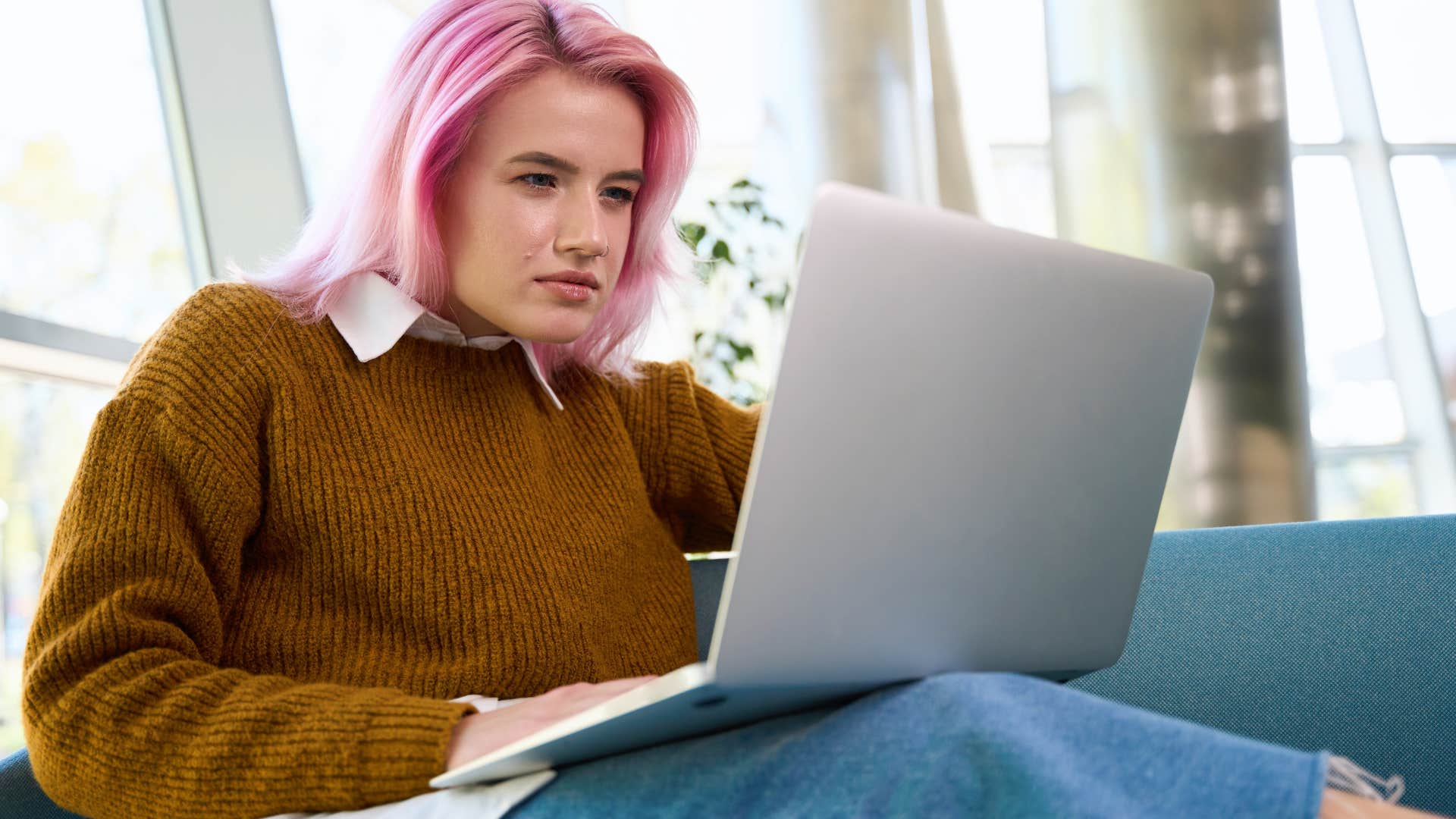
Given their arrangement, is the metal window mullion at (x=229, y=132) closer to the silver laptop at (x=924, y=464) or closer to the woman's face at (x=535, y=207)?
the woman's face at (x=535, y=207)

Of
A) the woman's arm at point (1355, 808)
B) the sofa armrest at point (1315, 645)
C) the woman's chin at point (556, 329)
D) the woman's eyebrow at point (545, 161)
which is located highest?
the woman's eyebrow at point (545, 161)

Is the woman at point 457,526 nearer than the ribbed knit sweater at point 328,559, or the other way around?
the woman at point 457,526

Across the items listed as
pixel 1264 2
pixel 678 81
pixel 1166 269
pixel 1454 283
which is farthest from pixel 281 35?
pixel 1454 283

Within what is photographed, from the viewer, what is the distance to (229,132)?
8.16 ft

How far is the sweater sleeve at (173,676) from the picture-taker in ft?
2.75

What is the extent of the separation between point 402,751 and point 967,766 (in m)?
0.39

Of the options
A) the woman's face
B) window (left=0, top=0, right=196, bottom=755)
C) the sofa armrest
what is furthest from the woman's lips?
window (left=0, top=0, right=196, bottom=755)

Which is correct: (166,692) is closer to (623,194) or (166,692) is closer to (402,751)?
(402,751)

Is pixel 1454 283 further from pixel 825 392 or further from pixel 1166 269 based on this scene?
pixel 825 392

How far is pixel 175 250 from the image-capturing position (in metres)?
2.47

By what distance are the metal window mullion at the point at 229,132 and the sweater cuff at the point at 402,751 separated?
1878 millimetres

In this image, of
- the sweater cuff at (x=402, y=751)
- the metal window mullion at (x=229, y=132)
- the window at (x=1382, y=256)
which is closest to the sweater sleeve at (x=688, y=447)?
the sweater cuff at (x=402, y=751)

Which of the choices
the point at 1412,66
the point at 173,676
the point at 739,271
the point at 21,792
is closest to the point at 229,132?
the point at 739,271

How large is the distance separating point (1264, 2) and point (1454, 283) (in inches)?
108
